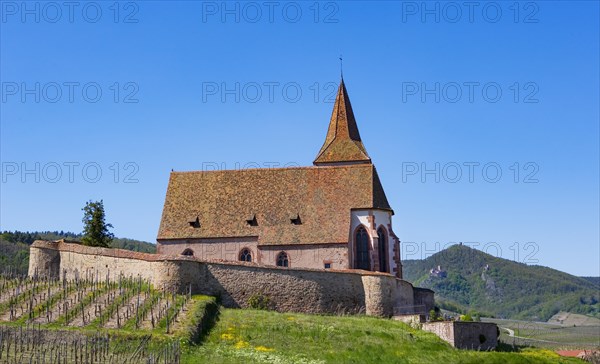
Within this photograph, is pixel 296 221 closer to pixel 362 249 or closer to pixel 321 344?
pixel 362 249

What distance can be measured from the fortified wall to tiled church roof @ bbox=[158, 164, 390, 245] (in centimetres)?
589

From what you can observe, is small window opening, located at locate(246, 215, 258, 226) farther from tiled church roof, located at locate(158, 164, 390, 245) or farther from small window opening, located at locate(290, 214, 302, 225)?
small window opening, located at locate(290, 214, 302, 225)

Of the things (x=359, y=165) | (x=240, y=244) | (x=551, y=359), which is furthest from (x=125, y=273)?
(x=551, y=359)

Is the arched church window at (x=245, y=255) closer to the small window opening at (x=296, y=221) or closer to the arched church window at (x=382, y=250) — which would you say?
the small window opening at (x=296, y=221)

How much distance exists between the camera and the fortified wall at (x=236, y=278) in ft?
181

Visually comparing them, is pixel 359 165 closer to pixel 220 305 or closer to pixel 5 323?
pixel 220 305

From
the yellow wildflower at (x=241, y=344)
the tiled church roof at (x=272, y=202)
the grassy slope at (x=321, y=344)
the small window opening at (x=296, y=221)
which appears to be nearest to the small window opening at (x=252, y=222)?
the tiled church roof at (x=272, y=202)

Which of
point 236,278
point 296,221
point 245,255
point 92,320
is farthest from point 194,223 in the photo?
point 92,320

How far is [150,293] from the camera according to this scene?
175 feet

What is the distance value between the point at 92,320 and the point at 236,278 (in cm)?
1157

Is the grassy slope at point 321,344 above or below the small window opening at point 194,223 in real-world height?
below

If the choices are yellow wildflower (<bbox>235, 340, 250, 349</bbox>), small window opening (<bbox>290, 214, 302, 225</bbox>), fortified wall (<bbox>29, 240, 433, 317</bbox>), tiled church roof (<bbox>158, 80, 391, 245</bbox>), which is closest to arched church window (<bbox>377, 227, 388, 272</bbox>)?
tiled church roof (<bbox>158, 80, 391, 245</bbox>)

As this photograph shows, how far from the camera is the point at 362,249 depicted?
210ft

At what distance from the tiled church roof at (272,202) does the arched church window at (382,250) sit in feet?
7.07
